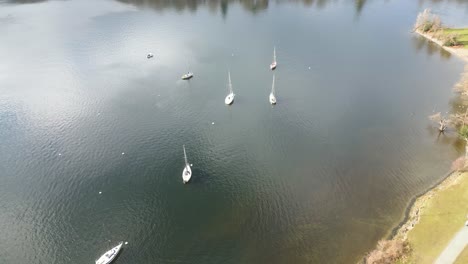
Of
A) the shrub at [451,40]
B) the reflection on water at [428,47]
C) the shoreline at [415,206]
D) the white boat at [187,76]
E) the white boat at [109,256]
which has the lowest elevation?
the white boat at [109,256]

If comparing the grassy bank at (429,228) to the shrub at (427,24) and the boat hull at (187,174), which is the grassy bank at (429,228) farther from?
the shrub at (427,24)

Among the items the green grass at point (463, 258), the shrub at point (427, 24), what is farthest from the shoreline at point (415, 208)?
the shrub at point (427, 24)

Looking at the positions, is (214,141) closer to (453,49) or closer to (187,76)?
(187,76)

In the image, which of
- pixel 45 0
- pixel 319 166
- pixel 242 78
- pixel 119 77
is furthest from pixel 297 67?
pixel 45 0

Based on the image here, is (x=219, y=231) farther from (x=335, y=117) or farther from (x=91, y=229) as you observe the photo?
(x=335, y=117)

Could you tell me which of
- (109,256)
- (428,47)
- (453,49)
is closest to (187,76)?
(109,256)

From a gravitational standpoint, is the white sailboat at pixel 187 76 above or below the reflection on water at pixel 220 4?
below
